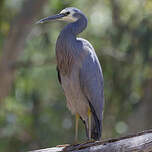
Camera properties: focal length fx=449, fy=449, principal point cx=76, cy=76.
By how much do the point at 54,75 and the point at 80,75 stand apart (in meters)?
9.89

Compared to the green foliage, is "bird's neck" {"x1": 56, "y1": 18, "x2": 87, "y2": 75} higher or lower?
higher

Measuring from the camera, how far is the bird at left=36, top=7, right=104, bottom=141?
597 centimetres

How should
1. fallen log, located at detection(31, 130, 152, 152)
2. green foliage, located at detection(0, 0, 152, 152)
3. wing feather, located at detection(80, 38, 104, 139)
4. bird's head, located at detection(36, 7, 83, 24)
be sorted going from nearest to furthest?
fallen log, located at detection(31, 130, 152, 152)
wing feather, located at detection(80, 38, 104, 139)
bird's head, located at detection(36, 7, 83, 24)
green foliage, located at detection(0, 0, 152, 152)

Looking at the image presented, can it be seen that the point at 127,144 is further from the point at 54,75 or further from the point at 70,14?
the point at 54,75

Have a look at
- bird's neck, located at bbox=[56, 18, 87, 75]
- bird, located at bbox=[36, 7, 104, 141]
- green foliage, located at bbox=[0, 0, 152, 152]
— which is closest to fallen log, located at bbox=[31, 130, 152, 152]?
bird, located at bbox=[36, 7, 104, 141]

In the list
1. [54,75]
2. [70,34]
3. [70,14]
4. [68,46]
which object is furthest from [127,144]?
[54,75]

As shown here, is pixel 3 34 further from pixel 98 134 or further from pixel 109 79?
pixel 98 134

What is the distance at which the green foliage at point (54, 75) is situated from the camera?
12508 mm

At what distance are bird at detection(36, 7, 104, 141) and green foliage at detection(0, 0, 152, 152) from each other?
5629 mm

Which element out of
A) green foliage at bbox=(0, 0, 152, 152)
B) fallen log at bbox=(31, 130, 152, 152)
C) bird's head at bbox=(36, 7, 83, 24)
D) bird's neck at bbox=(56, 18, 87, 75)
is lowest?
green foliage at bbox=(0, 0, 152, 152)

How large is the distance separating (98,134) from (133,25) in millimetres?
6989

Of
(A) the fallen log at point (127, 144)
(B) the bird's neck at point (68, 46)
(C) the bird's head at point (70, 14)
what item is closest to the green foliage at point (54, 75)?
(C) the bird's head at point (70, 14)

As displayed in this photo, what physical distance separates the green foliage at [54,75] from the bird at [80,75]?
5629 mm

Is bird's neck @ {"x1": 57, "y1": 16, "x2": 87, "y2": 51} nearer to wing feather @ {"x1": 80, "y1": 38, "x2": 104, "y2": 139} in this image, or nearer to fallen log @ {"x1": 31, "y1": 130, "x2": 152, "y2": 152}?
wing feather @ {"x1": 80, "y1": 38, "x2": 104, "y2": 139}
